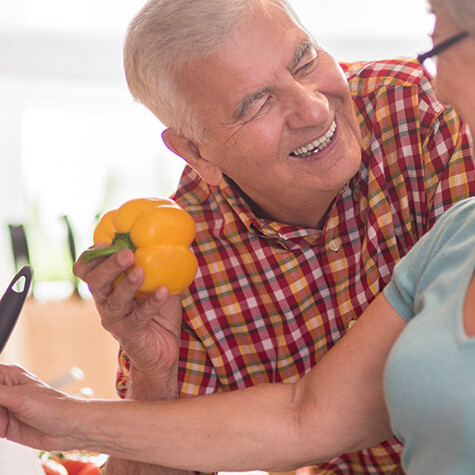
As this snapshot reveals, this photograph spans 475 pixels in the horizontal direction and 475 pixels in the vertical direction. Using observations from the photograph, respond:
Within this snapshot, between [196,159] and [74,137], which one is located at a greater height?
[196,159]

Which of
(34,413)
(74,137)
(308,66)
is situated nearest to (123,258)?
(34,413)

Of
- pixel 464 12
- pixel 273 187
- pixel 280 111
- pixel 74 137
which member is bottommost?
pixel 74 137

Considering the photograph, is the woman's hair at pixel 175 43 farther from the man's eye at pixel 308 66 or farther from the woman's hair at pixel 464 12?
the woman's hair at pixel 464 12

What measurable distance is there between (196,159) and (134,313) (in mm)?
442

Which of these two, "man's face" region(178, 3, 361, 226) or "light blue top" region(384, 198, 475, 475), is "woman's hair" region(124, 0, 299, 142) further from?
"light blue top" region(384, 198, 475, 475)

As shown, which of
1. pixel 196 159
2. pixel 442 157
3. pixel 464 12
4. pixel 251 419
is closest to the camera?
pixel 464 12

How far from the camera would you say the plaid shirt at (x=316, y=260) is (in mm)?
1577

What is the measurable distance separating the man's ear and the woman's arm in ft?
1.94

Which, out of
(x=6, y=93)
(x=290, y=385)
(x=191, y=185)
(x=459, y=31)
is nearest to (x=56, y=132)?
(x=6, y=93)

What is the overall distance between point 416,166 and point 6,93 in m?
2.06

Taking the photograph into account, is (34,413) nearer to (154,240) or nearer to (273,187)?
(154,240)

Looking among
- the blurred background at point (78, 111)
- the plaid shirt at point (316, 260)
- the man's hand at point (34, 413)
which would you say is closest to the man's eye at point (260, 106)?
the plaid shirt at point (316, 260)

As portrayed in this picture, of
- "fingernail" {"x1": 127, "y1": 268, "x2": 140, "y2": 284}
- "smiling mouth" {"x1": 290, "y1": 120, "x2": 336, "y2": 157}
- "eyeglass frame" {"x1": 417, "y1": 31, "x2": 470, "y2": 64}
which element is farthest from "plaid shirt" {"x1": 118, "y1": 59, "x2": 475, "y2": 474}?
"eyeglass frame" {"x1": 417, "y1": 31, "x2": 470, "y2": 64}

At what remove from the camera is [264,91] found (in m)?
1.55
